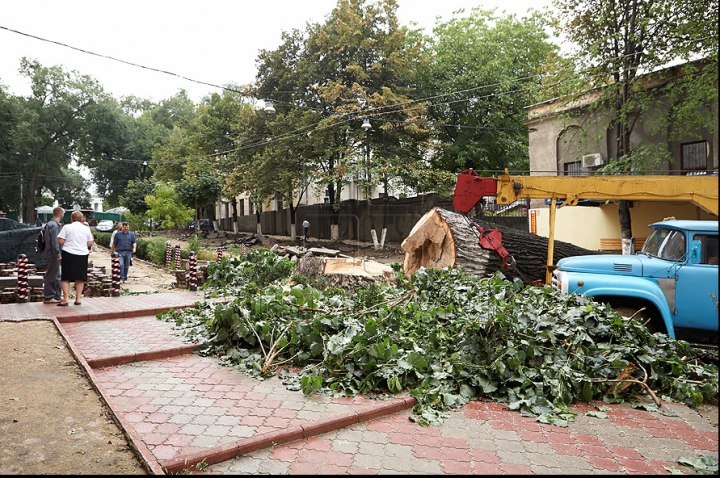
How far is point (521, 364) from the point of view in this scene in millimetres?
4934

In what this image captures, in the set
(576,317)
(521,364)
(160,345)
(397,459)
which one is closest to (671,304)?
(576,317)

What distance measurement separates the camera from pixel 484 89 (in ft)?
76.5

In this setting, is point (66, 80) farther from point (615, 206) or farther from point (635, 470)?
point (635, 470)

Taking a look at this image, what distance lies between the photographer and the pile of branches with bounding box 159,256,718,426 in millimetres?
4688

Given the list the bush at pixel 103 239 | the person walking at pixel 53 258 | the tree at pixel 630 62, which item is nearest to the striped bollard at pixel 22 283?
the person walking at pixel 53 258

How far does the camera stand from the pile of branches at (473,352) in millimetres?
4688

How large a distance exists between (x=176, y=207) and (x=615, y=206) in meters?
25.1

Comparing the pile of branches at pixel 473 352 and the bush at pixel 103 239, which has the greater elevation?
the bush at pixel 103 239

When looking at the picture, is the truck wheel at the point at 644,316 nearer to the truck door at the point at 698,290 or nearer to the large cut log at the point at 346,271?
the truck door at the point at 698,290

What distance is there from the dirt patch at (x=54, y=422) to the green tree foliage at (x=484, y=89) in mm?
19123

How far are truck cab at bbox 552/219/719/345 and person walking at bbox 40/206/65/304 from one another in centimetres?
897

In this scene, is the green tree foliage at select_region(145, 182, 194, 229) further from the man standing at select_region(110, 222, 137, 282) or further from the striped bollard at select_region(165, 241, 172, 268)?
the man standing at select_region(110, 222, 137, 282)

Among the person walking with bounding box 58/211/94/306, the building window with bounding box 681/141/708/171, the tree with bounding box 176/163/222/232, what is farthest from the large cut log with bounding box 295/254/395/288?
the tree with bounding box 176/163/222/232

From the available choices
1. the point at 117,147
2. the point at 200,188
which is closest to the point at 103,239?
the point at 200,188
